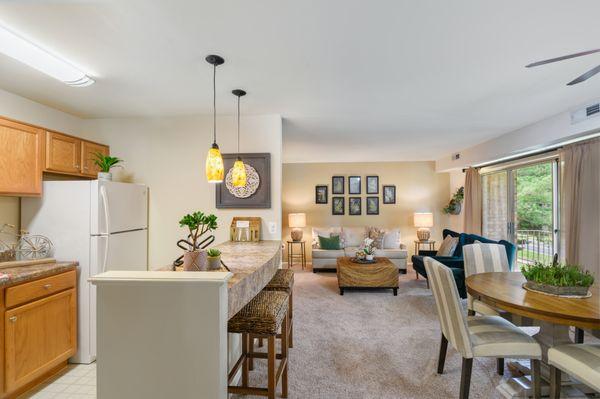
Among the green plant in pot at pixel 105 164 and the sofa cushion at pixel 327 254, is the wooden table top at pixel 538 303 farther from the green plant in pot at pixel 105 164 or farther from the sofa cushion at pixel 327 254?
the sofa cushion at pixel 327 254

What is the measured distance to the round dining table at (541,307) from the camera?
161 centimetres

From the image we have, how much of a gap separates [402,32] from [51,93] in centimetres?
296

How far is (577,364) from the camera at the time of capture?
1.62 metres

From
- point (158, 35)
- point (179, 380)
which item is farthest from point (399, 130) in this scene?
point (179, 380)

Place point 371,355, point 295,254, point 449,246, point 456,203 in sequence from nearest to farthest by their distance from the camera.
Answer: point 371,355 → point 449,246 → point 456,203 → point 295,254

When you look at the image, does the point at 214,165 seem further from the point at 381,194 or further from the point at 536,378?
the point at 381,194

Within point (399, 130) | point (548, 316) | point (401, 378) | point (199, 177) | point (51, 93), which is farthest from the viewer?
point (399, 130)

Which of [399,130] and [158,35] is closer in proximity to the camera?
[158,35]

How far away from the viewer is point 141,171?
3.32 meters

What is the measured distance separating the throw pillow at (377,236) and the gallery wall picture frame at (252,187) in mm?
3832

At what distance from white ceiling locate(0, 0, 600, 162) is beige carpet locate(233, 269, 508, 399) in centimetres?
237

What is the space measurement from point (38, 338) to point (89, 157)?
172 cm

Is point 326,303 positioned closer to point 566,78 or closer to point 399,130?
point 399,130

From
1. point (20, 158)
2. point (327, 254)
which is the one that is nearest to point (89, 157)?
point (20, 158)
